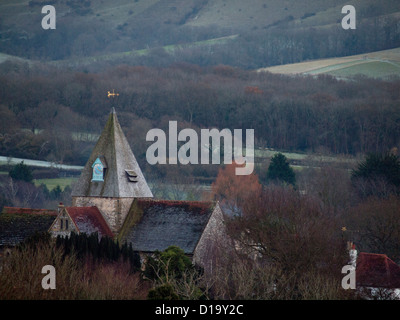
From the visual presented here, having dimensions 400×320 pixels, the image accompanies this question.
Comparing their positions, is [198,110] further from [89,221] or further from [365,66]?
[89,221]

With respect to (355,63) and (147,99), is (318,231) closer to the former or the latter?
(147,99)

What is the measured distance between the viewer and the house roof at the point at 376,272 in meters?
49.8

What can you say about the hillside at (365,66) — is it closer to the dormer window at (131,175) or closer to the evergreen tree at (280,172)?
the evergreen tree at (280,172)

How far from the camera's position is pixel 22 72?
195 meters

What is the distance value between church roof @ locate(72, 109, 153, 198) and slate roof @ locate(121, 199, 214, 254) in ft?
4.38

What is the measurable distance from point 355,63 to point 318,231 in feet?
439

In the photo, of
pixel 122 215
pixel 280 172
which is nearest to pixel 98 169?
pixel 122 215

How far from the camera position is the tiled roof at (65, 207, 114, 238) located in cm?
5425

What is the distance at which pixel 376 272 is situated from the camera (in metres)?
51.2

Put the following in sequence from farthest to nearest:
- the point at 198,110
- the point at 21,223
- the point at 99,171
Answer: the point at 198,110 → the point at 21,223 → the point at 99,171

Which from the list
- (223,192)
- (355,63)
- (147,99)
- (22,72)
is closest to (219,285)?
(223,192)

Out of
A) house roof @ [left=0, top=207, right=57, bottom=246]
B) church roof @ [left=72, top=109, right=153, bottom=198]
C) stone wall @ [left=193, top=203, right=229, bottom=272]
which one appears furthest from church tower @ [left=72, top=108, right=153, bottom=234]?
stone wall @ [left=193, top=203, right=229, bottom=272]

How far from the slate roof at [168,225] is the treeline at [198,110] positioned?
68333 millimetres

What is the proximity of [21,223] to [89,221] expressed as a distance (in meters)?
5.15
